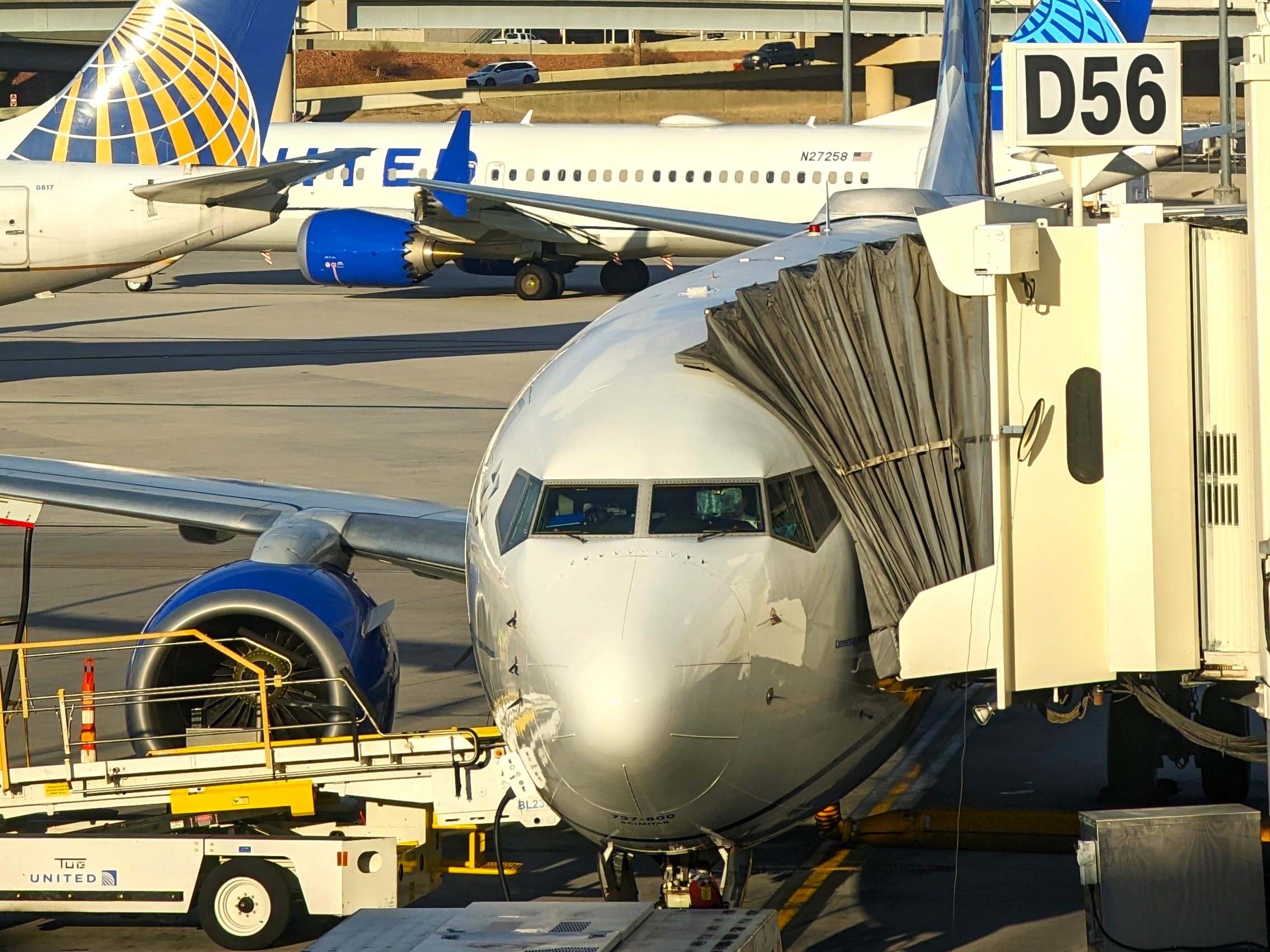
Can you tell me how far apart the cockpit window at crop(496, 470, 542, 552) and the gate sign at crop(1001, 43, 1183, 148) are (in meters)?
Result: 3.36

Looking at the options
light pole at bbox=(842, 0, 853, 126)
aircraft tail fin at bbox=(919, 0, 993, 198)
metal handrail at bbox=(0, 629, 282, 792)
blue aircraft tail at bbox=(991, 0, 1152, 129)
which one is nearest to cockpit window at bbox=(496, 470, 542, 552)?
metal handrail at bbox=(0, 629, 282, 792)

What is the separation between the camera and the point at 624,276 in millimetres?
51156

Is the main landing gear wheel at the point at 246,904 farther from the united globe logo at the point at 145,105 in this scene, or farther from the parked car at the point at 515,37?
the parked car at the point at 515,37

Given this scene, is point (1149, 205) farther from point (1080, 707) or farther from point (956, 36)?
point (956, 36)

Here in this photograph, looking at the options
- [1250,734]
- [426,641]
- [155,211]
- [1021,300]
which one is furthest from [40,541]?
[1021,300]

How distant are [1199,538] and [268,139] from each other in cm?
4287

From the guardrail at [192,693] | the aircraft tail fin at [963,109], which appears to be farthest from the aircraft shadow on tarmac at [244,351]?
the guardrail at [192,693]

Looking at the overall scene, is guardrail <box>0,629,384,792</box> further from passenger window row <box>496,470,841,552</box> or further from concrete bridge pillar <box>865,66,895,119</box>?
concrete bridge pillar <box>865,66,895,119</box>

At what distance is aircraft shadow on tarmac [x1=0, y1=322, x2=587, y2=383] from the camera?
38000mm

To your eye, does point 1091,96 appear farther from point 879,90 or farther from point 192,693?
point 879,90

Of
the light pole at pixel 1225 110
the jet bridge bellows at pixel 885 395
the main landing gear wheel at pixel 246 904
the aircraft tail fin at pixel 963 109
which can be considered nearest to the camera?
the jet bridge bellows at pixel 885 395

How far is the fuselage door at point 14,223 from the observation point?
34.2 metres

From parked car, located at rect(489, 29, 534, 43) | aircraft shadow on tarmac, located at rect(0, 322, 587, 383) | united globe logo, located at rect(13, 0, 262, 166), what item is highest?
parked car, located at rect(489, 29, 534, 43)

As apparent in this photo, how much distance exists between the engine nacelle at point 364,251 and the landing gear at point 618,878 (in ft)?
123
